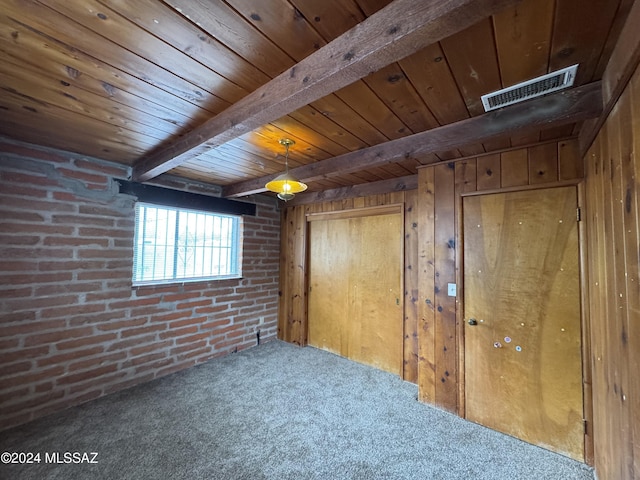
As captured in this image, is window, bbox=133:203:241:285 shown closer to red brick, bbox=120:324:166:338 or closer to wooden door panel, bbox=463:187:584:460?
red brick, bbox=120:324:166:338

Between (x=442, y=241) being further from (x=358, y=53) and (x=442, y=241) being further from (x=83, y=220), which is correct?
(x=83, y=220)

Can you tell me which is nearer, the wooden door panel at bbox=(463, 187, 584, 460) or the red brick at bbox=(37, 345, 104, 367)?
the wooden door panel at bbox=(463, 187, 584, 460)

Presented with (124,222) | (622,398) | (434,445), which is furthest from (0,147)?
(622,398)

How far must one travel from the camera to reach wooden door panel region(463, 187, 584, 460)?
1.98 metres

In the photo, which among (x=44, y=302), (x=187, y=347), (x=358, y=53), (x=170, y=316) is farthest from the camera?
(x=187, y=347)

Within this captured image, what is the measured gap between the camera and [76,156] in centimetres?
252

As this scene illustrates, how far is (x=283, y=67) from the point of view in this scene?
4.40 ft

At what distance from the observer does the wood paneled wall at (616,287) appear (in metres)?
1.09

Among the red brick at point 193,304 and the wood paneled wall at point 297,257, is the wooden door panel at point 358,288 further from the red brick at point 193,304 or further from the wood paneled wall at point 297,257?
the red brick at point 193,304

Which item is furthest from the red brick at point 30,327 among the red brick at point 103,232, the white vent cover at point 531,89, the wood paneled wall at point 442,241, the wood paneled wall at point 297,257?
the white vent cover at point 531,89

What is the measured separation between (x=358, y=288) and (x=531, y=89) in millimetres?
2718

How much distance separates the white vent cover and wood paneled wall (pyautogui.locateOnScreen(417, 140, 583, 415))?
729mm

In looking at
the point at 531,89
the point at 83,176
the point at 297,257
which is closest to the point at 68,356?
the point at 83,176

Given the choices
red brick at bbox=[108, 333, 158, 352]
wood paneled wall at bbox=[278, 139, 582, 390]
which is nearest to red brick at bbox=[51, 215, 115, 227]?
red brick at bbox=[108, 333, 158, 352]
